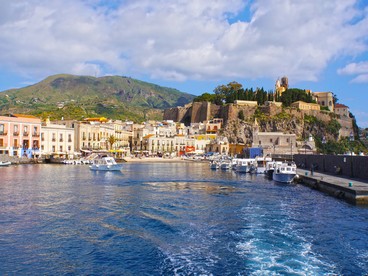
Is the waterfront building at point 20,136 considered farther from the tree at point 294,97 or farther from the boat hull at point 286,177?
the tree at point 294,97

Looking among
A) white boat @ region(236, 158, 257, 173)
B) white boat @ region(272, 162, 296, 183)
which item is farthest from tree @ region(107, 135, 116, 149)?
white boat @ region(272, 162, 296, 183)

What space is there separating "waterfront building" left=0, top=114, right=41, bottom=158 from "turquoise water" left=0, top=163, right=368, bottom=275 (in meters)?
42.3

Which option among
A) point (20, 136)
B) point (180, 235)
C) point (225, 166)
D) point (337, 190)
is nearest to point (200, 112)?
point (225, 166)

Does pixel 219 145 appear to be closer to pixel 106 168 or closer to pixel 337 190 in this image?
pixel 106 168

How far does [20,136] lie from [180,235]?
5860 cm

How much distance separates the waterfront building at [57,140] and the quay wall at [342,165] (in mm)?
44885

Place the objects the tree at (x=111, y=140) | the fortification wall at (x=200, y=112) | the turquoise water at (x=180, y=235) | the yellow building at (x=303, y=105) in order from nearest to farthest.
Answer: the turquoise water at (x=180, y=235)
the tree at (x=111, y=140)
the yellow building at (x=303, y=105)
the fortification wall at (x=200, y=112)

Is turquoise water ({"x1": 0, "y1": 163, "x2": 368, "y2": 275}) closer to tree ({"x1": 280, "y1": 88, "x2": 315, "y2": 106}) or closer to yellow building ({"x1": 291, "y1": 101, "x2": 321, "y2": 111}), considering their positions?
yellow building ({"x1": 291, "y1": 101, "x2": 321, "y2": 111})

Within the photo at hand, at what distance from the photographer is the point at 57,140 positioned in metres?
73.8

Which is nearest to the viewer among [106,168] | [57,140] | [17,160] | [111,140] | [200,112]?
[106,168]

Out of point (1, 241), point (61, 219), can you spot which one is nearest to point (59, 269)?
point (1, 241)

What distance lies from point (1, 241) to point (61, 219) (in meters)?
4.11

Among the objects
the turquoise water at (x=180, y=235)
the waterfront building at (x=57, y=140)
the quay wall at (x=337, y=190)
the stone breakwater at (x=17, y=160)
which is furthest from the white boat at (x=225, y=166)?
the turquoise water at (x=180, y=235)

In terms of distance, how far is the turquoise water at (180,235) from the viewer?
39.8ft
